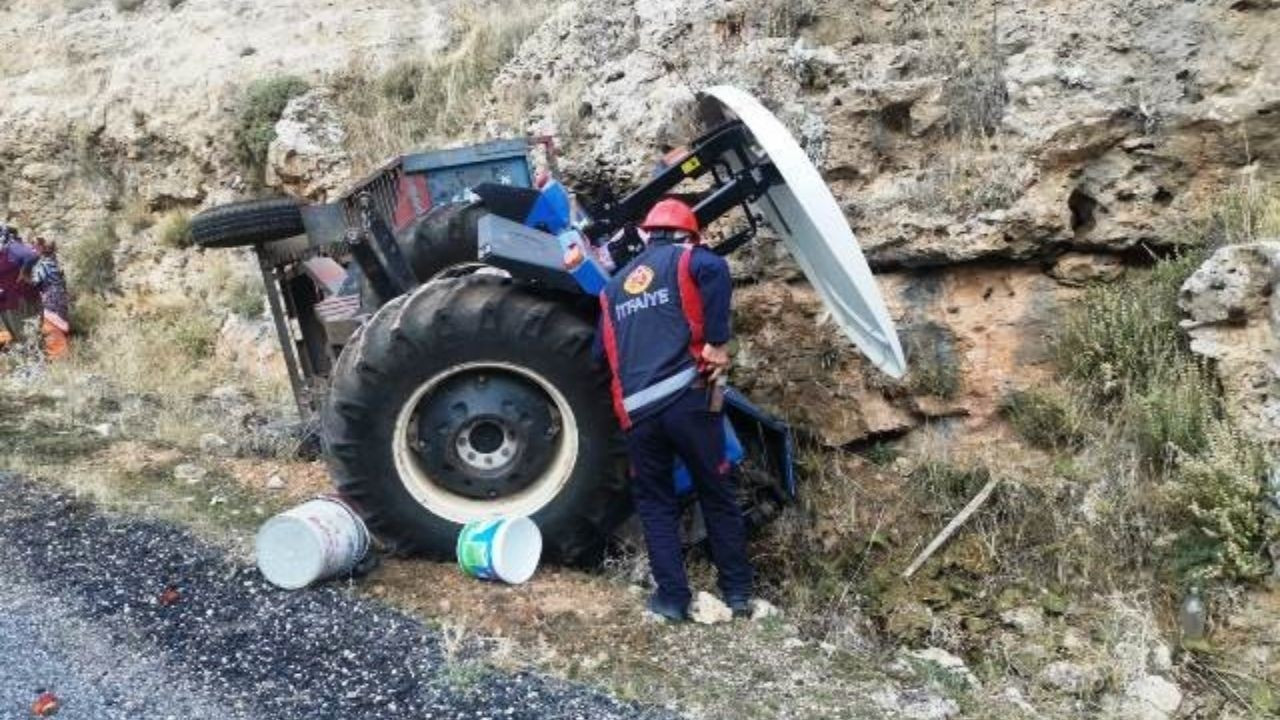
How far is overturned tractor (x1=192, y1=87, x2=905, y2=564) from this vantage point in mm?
4945

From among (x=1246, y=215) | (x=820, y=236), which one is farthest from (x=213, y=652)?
(x=1246, y=215)

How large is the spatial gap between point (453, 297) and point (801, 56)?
281cm

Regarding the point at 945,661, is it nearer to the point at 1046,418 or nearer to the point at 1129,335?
the point at 1046,418

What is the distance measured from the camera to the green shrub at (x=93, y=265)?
11.9 m

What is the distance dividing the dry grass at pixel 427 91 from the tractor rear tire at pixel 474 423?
518cm

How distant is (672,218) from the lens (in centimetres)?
475

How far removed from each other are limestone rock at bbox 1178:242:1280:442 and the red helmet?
208 cm

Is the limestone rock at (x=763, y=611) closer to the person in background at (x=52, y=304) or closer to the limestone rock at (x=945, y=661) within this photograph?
the limestone rock at (x=945, y=661)

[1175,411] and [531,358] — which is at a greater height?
[531,358]

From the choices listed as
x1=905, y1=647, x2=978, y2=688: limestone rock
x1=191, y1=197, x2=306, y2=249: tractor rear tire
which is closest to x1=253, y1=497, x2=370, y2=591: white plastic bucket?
x1=191, y1=197, x2=306, y2=249: tractor rear tire

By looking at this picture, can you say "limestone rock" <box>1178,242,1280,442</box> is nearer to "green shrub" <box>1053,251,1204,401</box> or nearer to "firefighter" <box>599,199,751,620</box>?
"green shrub" <box>1053,251,1204,401</box>

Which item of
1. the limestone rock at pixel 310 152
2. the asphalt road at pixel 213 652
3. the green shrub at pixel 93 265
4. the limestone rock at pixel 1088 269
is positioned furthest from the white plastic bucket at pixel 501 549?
the green shrub at pixel 93 265

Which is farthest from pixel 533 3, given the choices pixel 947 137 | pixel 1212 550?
pixel 1212 550

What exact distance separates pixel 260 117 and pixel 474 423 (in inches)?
289
